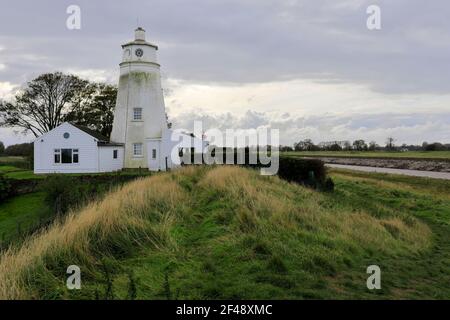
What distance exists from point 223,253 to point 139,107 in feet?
106

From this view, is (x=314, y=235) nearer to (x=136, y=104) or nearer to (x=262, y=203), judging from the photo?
(x=262, y=203)

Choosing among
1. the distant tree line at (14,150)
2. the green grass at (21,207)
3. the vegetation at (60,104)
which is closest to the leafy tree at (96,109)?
the vegetation at (60,104)

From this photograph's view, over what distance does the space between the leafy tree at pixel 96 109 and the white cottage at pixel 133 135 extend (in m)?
13.4

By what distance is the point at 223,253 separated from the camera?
7922mm

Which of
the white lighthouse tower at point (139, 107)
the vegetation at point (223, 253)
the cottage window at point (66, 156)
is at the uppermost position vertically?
the white lighthouse tower at point (139, 107)

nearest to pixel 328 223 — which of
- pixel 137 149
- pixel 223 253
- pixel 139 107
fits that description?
pixel 223 253

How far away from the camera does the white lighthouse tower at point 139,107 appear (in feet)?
126

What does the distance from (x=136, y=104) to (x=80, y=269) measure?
3301cm

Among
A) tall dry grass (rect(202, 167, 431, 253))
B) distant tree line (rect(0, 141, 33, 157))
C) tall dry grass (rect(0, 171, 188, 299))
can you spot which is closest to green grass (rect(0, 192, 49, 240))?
tall dry grass (rect(202, 167, 431, 253))

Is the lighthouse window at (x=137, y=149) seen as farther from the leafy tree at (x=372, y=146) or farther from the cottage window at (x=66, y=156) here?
the leafy tree at (x=372, y=146)

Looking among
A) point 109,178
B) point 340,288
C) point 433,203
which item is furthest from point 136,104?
point 340,288

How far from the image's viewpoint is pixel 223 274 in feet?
22.9

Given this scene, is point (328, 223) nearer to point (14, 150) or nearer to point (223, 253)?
point (223, 253)

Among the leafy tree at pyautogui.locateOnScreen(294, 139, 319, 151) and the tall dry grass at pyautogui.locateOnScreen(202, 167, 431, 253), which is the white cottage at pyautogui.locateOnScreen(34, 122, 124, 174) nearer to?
the tall dry grass at pyautogui.locateOnScreen(202, 167, 431, 253)
